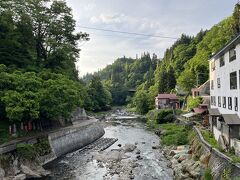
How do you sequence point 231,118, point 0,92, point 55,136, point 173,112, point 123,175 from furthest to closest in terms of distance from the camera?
point 173,112 → point 55,136 → point 0,92 → point 123,175 → point 231,118

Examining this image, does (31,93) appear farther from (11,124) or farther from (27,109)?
(11,124)

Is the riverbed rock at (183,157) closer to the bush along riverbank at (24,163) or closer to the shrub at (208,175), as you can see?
the shrub at (208,175)

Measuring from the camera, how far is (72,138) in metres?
43.9

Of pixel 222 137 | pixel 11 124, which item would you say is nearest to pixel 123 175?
pixel 222 137

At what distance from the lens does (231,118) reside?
28.6m

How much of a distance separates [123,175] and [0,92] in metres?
16.4

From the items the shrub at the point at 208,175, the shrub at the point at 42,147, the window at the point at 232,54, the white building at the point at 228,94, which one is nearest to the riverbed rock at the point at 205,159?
the white building at the point at 228,94

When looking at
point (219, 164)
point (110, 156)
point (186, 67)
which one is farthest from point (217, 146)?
point (186, 67)

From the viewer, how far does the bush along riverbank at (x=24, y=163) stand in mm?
28925

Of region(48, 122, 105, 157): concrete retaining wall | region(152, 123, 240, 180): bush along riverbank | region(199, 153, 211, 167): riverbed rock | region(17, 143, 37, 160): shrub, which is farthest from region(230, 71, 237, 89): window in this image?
region(48, 122, 105, 157): concrete retaining wall

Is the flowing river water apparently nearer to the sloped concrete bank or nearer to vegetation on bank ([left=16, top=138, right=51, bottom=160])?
the sloped concrete bank

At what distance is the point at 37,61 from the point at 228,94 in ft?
103

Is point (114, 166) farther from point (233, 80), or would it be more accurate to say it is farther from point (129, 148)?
point (233, 80)

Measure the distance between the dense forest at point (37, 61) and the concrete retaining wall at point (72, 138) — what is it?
2.96 meters
